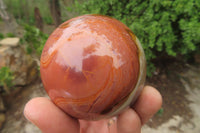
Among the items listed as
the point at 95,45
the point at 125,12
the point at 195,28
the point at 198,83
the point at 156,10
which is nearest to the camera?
→ the point at 95,45

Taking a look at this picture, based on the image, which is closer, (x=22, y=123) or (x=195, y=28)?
(x=195, y=28)

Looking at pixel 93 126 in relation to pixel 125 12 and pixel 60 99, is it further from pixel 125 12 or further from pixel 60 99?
pixel 125 12

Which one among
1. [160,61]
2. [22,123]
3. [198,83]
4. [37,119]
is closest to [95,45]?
[37,119]

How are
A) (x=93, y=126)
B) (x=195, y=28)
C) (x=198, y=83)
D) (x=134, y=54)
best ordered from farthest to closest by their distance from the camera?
(x=198, y=83) < (x=195, y=28) < (x=93, y=126) < (x=134, y=54)

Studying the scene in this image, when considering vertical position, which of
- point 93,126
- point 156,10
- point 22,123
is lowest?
point 22,123

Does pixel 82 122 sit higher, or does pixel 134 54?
pixel 134 54

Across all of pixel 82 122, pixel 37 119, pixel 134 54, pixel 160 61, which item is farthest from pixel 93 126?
pixel 160 61
